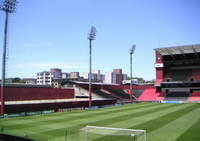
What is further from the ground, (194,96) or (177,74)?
(177,74)

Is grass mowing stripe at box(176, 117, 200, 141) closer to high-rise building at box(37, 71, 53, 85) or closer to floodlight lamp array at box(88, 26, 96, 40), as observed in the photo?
floodlight lamp array at box(88, 26, 96, 40)

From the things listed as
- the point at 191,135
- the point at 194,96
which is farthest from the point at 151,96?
the point at 191,135

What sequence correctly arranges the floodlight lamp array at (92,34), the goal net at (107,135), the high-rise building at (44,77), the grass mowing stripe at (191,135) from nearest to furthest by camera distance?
1. the goal net at (107,135)
2. the grass mowing stripe at (191,135)
3. the floodlight lamp array at (92,34)
4. the high-rise building at (44,77)

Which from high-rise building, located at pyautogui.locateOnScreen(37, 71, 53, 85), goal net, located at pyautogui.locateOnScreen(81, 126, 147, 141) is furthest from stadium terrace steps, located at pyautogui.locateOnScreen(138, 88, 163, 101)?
high-rise building, located at pyautogui.locateOnScreen(37, 71, 53, 85)

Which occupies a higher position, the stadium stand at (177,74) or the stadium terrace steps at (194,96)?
the stadium stand at (177,74)

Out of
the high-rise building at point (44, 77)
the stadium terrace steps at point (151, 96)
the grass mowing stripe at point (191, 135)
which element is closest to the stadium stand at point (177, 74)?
the stadium terrace steps at point (151, 96)

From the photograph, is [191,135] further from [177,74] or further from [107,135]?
[177,74]

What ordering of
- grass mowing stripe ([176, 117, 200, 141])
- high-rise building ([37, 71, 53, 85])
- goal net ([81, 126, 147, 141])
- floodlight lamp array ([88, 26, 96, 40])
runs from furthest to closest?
high-rise building ([37, 71, 53, 85])
floodlight lamp array ([88, 26, 96, 40])
grass mowing stripe ([176, 117, 200, 141])
goal net ([81, 126, 147, 141])

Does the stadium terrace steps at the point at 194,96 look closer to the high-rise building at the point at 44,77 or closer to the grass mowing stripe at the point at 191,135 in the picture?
the grass mowing stripe at the point at 191,135

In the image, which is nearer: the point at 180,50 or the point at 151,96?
the point at 180,50

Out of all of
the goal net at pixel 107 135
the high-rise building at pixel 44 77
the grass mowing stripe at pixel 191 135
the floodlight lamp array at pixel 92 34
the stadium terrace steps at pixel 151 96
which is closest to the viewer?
the goal net at pixel 107 135

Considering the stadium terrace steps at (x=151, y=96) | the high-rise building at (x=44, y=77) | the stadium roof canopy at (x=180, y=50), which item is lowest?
the stadium terrace steps at (x=151, y=96)

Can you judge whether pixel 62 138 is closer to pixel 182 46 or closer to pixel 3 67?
pixel 3 67

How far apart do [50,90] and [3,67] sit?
93.3 ft
